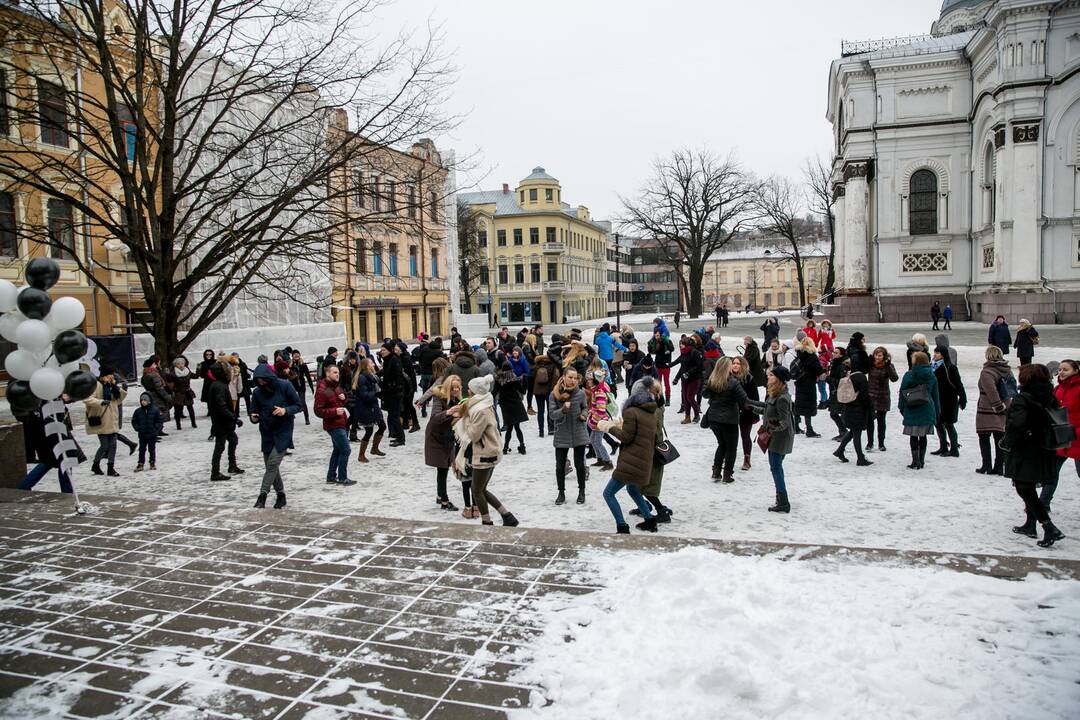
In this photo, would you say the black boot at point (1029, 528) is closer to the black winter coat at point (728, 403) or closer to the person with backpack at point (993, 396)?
the person with backpack at point (993, 396)

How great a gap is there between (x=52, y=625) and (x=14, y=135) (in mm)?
25703

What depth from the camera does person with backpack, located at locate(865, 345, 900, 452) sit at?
11016 mm

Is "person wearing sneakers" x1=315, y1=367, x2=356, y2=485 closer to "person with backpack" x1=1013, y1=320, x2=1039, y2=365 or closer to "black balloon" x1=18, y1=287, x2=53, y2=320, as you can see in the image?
"black balloon" x1=18, y1=287, x2=53, y2=320

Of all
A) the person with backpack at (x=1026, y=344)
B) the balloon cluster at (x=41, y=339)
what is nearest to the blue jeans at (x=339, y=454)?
the balloon cluster at (x=41, y=339)

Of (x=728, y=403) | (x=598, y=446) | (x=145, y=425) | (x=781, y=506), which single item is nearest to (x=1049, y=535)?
(x=781, y=506)

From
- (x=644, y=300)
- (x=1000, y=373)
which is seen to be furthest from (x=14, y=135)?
(x=644, y=300)

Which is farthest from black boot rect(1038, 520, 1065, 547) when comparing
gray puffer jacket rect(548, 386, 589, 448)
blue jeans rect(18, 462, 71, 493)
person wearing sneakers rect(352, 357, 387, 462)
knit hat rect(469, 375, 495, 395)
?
blue jeans rect(18, 462, 71, 493)

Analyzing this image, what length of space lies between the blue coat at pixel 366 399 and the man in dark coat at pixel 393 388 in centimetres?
101

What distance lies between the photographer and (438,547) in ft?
21.9

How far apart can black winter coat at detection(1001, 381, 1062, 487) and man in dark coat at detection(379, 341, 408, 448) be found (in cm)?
954

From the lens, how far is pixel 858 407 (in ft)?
34.4

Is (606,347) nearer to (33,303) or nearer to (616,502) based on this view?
(616,502)

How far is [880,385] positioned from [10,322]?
11763 mm

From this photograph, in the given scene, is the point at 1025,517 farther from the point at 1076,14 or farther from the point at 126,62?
the point at 1076,14
